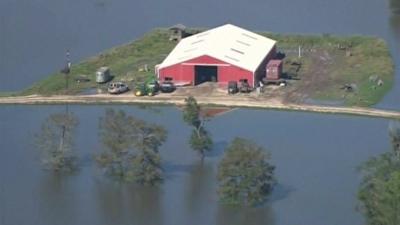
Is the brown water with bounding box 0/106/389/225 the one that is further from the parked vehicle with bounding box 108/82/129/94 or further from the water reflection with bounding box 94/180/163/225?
the parked vehicle with bounding box 108/82/129/94

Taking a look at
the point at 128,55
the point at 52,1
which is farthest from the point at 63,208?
the point at 52,1

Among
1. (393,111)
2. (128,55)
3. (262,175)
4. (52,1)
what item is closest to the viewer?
(262,175)

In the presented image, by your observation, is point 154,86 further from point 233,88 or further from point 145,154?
point 145,154

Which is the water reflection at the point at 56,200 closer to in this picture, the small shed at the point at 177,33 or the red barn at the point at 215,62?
the red barn at the point at 215,62

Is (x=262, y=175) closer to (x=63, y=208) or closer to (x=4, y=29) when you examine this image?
(x=63, y=208)

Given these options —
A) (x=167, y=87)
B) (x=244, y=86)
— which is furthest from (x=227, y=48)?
(x=167, y=87)
